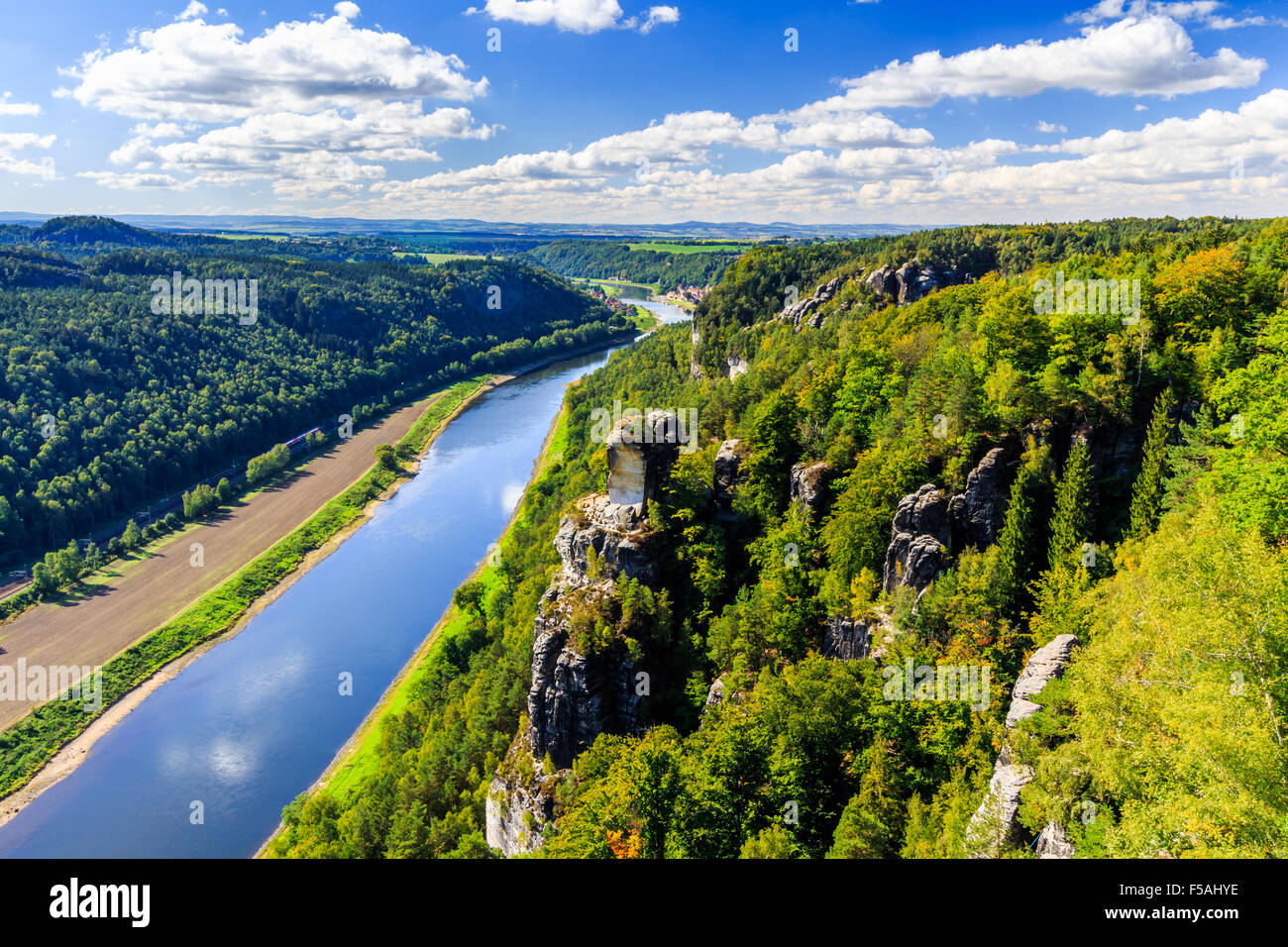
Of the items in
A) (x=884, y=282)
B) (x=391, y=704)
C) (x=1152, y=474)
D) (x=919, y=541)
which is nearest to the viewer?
(x=1152, y=474)

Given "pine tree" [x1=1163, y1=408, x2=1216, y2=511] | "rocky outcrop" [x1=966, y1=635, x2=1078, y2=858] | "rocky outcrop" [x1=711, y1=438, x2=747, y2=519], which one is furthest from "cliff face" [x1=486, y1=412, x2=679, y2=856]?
"pine tree" [x1=1163, y1=408, x2=1216, y2=511]

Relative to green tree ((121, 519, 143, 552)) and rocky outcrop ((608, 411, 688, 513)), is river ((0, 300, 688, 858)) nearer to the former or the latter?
green tree ((121, 519, 143, 552))

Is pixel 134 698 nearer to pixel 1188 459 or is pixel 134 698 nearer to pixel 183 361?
pixel 1188 459

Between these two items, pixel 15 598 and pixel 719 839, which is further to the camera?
pixel 15 598

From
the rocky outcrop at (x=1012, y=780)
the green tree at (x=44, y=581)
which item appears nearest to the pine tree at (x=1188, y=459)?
the rocky outcrop at (x=1012, y=780)

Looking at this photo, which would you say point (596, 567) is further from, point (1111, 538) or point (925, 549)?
point (1111, 538)

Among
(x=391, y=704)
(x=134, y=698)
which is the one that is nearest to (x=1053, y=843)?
(x=391, y=704)

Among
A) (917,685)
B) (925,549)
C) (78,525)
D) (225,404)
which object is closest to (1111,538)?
(925,549)
